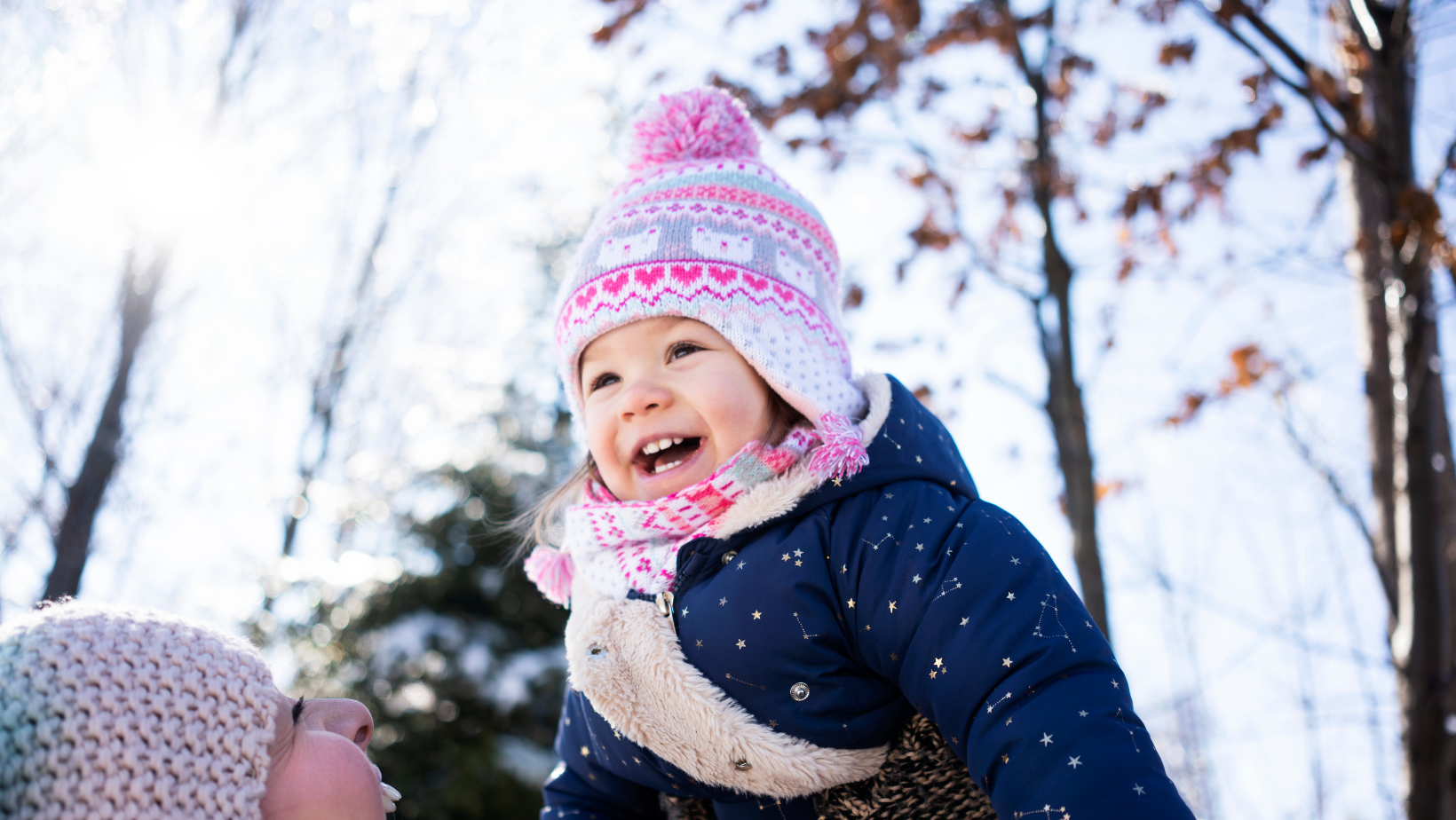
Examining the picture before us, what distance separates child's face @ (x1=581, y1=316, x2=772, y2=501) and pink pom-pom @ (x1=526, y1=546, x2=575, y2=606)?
22cm

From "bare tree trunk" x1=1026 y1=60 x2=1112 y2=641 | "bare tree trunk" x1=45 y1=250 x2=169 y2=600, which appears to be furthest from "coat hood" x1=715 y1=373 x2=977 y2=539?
"bare tree trunk" x1=45 y1=250 x2=169 y2=600

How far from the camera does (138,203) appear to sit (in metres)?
7.39

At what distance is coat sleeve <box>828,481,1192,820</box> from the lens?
46.9 inches

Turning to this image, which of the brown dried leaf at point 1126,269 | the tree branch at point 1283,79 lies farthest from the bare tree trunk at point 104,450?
the tree branch at point 1283,79

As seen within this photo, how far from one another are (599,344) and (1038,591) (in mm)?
994

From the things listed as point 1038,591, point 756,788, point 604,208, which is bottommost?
point 756,788

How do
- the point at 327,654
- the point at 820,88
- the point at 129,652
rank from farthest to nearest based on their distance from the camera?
1. the point at 327,654
2. the point at 820,88
3. the point at 129,652

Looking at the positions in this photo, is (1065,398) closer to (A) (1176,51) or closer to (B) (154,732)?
(A) (1176,51)

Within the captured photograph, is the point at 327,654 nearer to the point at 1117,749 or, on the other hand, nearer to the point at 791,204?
the point at 791,204

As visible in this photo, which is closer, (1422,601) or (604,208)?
(604,208)

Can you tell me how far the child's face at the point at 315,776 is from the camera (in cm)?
114

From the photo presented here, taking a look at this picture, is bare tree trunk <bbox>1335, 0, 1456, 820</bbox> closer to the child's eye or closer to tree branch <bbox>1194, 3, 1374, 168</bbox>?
tree branch <bbox>1194, 3, 1374, 168</bbox>

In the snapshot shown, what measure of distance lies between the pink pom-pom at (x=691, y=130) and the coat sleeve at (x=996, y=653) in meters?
0.98

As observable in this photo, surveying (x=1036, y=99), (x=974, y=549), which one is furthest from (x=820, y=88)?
(x=974, y=549)
